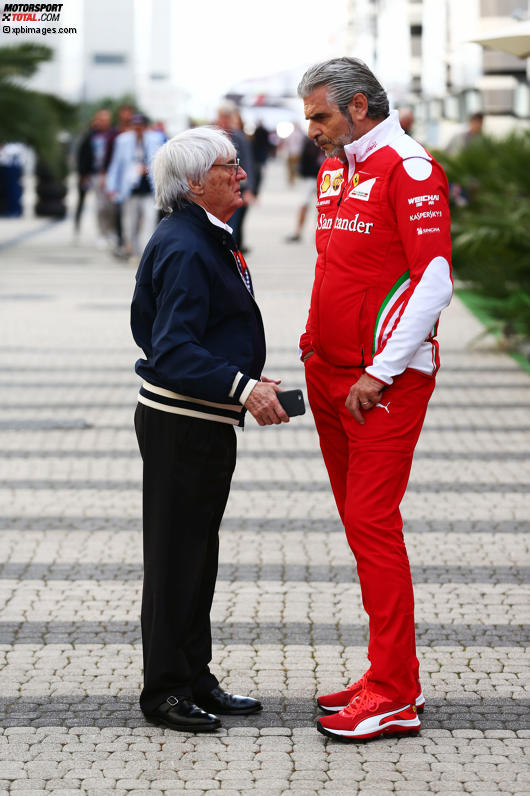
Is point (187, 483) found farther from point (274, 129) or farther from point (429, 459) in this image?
point (274, 129)

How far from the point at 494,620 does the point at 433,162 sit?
1.93m

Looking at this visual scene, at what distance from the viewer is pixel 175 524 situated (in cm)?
412

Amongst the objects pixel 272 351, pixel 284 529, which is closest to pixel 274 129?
pixel 272 351

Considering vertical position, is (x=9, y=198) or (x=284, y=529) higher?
(x=9, y=198)

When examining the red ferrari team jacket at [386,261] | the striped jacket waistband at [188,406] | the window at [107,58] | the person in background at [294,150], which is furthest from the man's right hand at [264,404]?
the window at [107,58]

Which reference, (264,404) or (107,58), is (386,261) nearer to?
(264,404)

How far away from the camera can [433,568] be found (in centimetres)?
589

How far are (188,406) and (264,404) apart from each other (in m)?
0.26

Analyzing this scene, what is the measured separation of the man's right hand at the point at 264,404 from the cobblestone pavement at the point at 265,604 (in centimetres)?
96

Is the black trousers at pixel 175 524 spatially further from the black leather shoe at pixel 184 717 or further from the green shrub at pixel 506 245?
the green shrub at pixel 506 245

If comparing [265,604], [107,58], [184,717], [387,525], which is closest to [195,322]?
[387,525]

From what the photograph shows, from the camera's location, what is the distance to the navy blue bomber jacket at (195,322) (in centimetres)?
394

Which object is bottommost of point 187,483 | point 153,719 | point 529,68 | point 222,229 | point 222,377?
point 153,719

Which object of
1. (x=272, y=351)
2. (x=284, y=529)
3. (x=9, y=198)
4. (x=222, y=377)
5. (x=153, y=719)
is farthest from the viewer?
(x=9, y=198)
